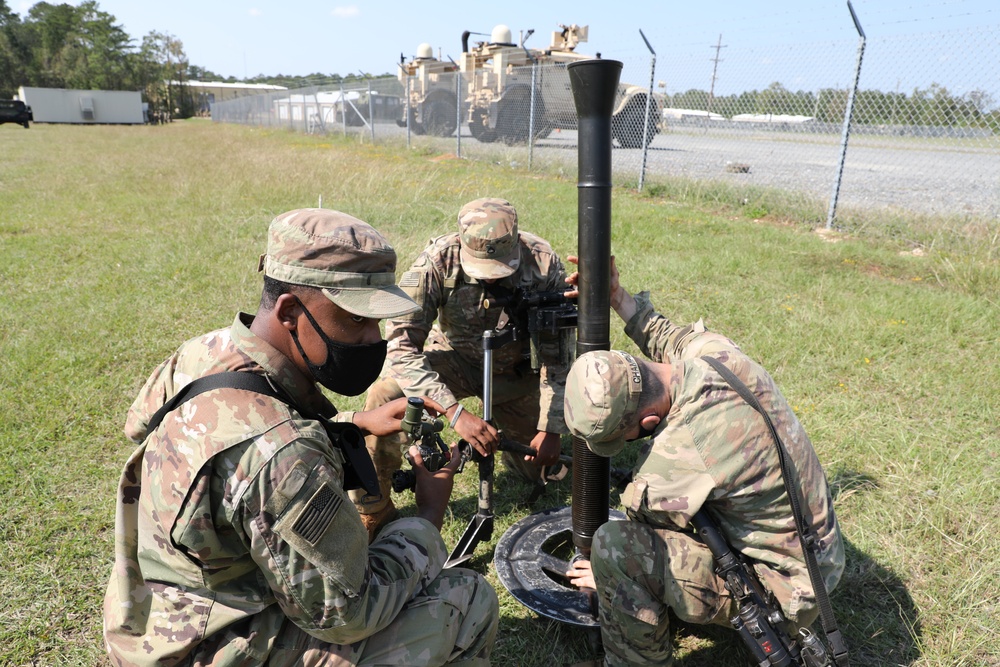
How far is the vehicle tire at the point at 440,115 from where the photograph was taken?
76.0 ft

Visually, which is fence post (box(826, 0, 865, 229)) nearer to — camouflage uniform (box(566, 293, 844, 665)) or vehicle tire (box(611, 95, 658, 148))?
vehicle tire (box(611, 95, 658, 148))

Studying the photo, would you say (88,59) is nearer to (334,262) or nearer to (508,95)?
(508,95)

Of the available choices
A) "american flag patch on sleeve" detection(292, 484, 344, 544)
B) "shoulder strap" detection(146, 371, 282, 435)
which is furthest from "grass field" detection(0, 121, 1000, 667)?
"shoulder strap" detection(146, 371, 282, 435)

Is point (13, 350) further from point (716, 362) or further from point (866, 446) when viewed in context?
point (866, 446)

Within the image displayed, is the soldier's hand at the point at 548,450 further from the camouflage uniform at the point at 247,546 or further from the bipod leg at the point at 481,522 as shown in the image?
the camouflage uniform at the point at 247,546

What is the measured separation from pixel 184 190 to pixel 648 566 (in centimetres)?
1320

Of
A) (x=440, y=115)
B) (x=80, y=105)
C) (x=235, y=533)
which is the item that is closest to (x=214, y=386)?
(x=235, y=533)

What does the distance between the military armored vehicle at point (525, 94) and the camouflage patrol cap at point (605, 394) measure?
38.7 feet

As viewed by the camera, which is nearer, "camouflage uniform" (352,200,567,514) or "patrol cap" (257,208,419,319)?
"patrol cap" (257,208,419,319)

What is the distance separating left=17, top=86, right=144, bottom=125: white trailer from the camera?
172ft

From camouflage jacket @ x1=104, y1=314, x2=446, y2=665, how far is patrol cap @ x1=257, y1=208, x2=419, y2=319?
0.23m

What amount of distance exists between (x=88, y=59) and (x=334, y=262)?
7886 centimetres

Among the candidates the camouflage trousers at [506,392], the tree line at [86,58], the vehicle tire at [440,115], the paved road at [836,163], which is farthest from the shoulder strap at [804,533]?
the tree line at [86,58]

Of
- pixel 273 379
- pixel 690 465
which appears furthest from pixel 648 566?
pixel 273 379
